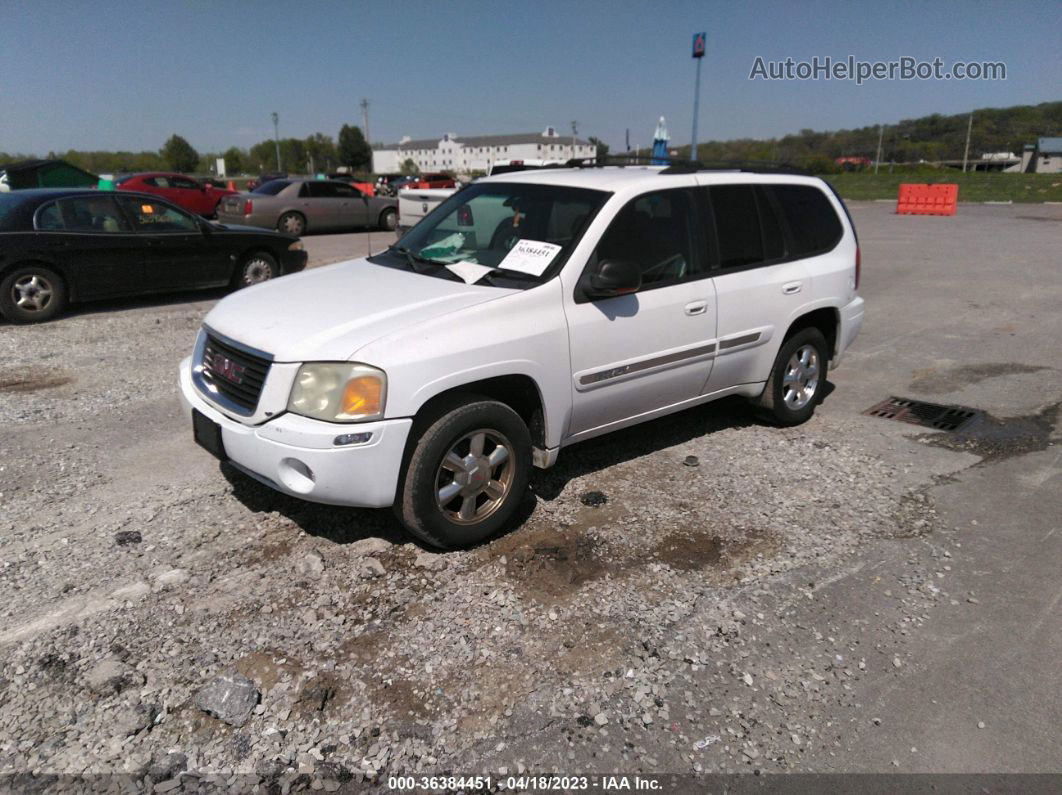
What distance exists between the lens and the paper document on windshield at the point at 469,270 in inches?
167

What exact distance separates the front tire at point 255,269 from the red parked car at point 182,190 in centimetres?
1233

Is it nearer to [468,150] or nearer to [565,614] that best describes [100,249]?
[565,614]

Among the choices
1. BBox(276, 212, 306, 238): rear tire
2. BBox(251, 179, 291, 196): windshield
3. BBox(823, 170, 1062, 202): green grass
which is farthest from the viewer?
BBox(823, 170, 1062, 202): green grass

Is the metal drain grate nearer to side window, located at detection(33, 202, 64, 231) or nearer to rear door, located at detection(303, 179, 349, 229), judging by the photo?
side window, located at detection(33, 202, 64, 231)

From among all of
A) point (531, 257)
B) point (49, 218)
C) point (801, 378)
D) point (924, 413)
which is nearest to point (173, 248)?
point (49, 218)

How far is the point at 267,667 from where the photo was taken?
304 centimetres

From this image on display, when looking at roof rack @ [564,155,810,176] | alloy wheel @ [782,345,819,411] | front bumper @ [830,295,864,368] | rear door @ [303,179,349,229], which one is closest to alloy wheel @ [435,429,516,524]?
roof rack @ [564,155,810,176]

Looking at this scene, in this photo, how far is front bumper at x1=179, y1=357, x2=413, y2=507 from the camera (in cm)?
346

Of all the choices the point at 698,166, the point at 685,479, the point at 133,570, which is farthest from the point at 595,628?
the point at 698,166

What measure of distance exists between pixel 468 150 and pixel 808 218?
515 ft

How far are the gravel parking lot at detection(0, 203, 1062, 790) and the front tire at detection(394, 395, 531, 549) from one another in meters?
0.17

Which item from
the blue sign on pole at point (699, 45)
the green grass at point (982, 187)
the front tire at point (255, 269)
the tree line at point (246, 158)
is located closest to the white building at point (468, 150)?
the tree line at point (246, 158)

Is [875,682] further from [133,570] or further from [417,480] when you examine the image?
[133,570]

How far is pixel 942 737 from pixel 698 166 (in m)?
3.68
